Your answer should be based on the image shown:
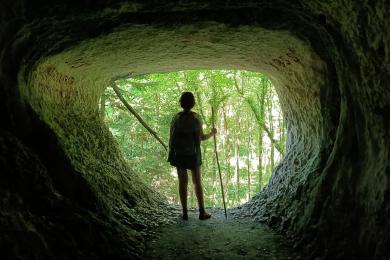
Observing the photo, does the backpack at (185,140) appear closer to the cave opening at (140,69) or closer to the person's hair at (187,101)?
the person's hair at (187,101)

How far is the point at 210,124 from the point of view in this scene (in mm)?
16625

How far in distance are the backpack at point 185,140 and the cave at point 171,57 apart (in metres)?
1.17

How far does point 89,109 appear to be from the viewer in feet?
25.8

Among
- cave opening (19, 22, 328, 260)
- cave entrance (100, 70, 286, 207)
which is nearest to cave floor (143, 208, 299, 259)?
cave opening (19, 22, 328, 260)

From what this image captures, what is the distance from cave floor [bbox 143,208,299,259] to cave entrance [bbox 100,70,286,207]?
5597 millimetres

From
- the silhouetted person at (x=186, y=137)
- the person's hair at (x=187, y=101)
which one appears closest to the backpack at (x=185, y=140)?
the silhouetted person at (x=186, y=137)

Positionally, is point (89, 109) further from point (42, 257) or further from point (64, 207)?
point (42, 257)

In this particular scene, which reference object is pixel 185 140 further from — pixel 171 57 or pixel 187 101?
pixel 171 57

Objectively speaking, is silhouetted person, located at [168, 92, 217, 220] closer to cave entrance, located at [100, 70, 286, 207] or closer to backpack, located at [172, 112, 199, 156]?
backpack, located at [172, 112, 199, 156]

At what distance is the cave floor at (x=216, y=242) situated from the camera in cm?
492

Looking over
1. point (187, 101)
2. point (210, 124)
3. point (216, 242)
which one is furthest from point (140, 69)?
point (210, 124)

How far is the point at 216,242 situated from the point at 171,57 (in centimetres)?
340

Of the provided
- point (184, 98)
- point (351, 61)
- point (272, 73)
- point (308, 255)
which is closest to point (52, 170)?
point (184, 98)

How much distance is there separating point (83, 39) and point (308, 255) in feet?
12.2
